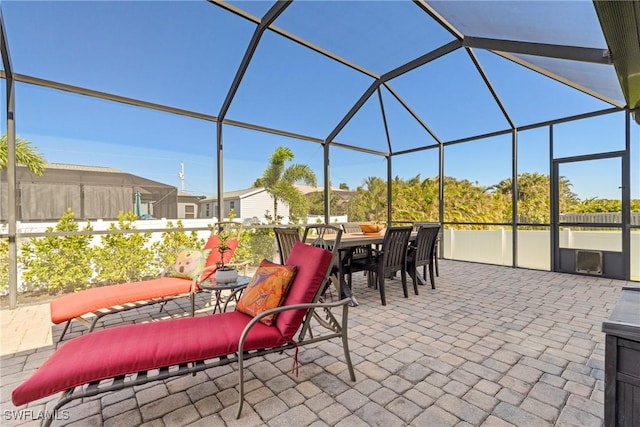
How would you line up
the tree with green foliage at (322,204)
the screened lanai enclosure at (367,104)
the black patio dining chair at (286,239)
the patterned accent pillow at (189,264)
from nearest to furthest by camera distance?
the patterned accent pillow at (189,264), the screened lanai enclosure at (367,104), the black patio dining chair at (286,239), the tree with green foliage at (322,204)

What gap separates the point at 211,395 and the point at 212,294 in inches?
99.9

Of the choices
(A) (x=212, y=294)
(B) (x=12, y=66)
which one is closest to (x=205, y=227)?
(A) (x=212, y=294)

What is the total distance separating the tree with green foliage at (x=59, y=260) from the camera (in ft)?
13.0

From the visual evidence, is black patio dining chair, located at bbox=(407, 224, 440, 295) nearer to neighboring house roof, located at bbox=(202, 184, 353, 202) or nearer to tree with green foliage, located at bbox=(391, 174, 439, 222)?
neighboring house roof, located at bbox=(202, 184, 353, 202)

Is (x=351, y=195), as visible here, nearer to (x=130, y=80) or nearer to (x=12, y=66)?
(x=130, y=80)

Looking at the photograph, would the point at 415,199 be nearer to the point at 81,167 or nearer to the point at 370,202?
the point at 370,202

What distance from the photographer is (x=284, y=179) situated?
261 inches

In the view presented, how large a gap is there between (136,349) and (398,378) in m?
1.73

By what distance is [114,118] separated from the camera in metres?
4.51

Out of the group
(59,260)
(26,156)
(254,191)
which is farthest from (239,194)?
(26,156)

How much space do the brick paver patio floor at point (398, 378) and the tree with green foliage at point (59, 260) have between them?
0.46 metres

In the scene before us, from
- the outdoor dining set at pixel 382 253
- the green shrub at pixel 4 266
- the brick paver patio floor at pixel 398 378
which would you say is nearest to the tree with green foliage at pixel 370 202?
the outdoor dining set at pixel 382 253

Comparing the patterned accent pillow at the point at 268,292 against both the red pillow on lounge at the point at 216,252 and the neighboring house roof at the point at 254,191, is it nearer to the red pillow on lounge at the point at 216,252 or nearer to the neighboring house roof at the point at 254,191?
the red pillow on lounge at the point at 216,252

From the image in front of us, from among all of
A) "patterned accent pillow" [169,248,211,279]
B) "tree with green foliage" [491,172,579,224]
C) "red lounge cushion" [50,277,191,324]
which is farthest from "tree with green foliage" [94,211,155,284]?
"tree with green foliage" [491,172,579,224]
